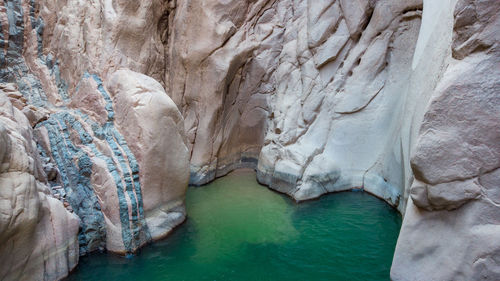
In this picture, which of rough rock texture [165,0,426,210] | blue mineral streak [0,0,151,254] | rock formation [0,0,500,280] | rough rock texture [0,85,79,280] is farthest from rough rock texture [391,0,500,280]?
rough rock texture [0,85,79,280]

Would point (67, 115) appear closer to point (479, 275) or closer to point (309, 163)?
point (309, 163)

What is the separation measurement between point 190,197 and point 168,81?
3.71m

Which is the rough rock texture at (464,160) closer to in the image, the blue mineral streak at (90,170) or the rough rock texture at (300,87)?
the rough rock texture at (300,87)

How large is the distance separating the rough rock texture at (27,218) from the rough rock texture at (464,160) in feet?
17.6

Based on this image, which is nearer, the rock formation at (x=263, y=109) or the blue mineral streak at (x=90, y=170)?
the rock formation at (x=263, y=109)

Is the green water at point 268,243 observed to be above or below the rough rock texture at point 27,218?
below

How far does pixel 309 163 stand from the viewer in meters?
9.40

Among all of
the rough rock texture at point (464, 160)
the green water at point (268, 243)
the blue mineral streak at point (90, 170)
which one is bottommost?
the green water at point (268, 243)

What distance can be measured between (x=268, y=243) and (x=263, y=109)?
5.17 metres

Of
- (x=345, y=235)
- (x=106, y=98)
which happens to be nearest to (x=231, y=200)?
(x=345, y=235)

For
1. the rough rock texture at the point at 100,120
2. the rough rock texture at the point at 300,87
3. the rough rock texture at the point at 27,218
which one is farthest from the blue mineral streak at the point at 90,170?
the rough rock texture at the point at 300,87

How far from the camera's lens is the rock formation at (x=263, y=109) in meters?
4.00

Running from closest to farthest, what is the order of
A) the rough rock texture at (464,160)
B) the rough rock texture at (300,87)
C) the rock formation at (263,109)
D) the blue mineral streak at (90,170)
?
the rough rock texture at (464,160)
the rock formation at (263,109)
the blue mineral streak at (90,170)
the rough rock texture at (300,87)

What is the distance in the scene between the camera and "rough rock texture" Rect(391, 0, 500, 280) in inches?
149
